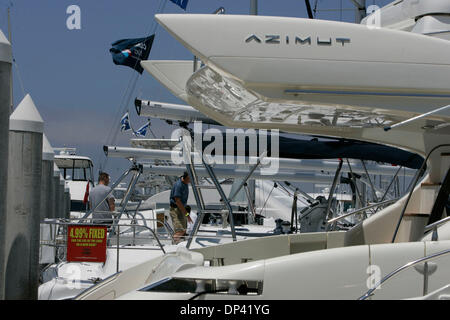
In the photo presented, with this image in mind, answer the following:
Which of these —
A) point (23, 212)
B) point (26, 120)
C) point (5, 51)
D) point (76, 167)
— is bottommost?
point (23, 212)

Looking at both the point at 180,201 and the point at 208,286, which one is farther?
the point at 180,201

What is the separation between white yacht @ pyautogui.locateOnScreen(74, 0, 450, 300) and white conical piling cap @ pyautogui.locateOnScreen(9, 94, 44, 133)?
2.02m

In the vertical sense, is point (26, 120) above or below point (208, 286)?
above

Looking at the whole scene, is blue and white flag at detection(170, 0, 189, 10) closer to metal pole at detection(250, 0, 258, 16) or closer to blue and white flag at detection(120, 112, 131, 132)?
metal pole at detection(250, 0, 258, 16)

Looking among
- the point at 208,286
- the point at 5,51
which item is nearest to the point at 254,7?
the point at 5,51

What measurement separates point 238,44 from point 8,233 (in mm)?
3344

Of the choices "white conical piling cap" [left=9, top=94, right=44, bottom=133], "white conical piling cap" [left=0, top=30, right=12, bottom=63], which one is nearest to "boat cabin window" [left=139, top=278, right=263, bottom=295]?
"white conical piling cap" [left=0, top=30, right=12, bottom=63]

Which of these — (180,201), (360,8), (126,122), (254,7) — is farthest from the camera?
(126,122)

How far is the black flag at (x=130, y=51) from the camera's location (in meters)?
13.7

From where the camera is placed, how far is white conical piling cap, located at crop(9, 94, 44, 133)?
20.7 ft

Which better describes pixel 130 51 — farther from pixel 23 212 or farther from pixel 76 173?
pixel 76 173

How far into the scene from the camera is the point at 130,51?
45.1 feet
